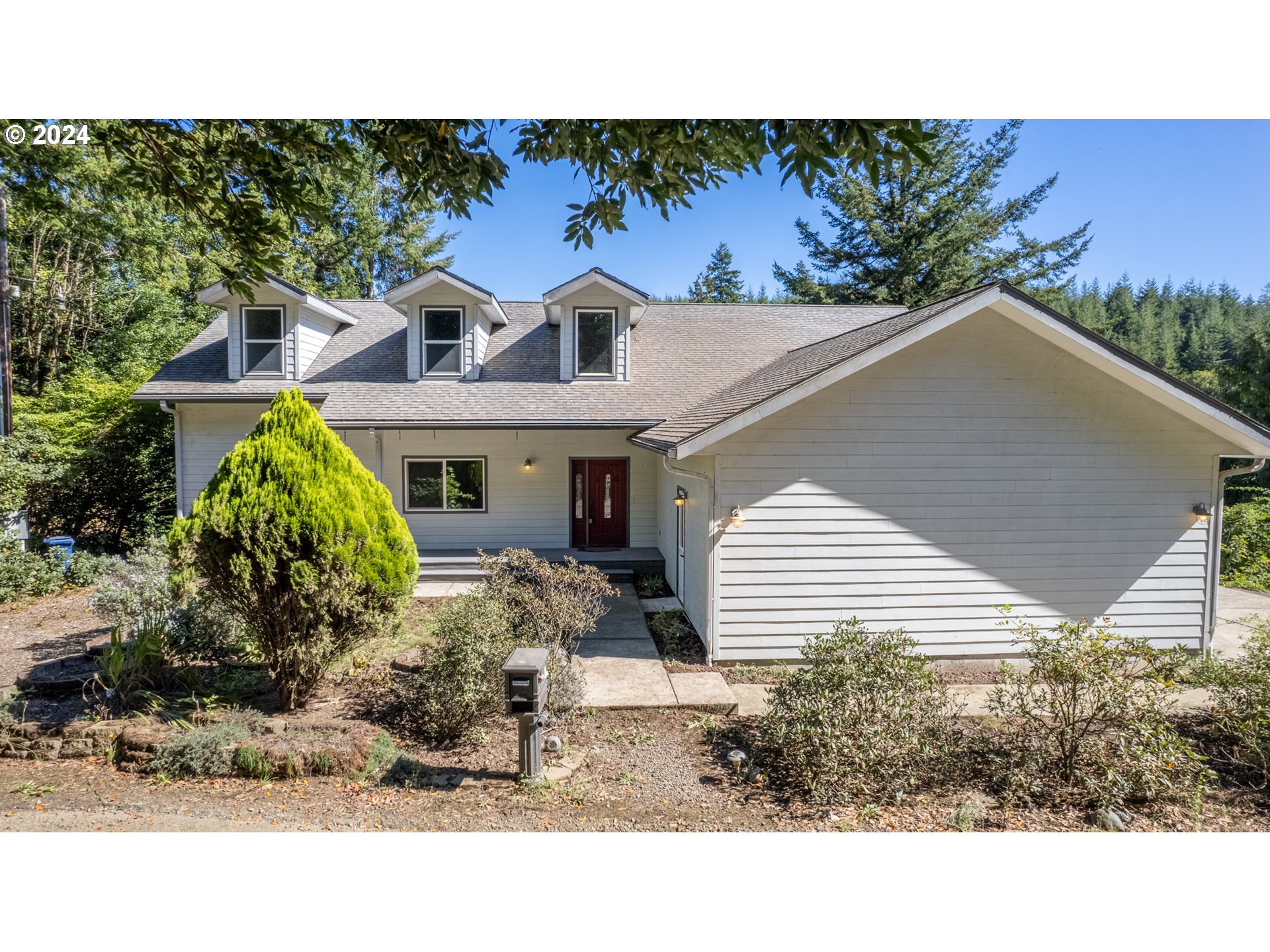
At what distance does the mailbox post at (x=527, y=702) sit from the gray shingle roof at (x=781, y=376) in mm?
2795

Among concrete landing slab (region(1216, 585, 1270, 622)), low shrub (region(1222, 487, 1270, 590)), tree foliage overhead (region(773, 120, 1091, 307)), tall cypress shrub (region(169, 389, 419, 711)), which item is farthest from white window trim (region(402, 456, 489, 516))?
tree foliage overhead (region(773, 120, 1091, 307))

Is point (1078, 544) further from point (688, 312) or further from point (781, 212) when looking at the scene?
point (688, 312)

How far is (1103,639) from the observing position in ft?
12.8

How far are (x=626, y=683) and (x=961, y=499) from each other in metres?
4.00

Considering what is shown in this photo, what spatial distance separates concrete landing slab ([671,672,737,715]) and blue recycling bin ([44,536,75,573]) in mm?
10016

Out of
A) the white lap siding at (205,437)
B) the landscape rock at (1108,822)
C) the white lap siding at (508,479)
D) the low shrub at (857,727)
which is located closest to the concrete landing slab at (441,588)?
the white lap siding at (508,479)

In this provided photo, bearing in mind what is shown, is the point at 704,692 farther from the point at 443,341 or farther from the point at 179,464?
the point at 179,464

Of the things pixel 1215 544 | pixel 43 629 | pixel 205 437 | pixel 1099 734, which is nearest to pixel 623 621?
pixel 1099 734

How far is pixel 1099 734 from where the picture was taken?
396 cm

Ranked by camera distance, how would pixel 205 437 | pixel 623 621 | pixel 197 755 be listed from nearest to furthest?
pixel 197 755 → pixel 623 621 → pixel 205 437

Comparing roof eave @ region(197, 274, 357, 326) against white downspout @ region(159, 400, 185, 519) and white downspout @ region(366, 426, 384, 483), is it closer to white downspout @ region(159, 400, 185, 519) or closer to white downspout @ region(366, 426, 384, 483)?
white downspout @ region(159, 400, 185, 519)

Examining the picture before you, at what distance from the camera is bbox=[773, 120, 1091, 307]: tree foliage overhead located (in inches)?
741

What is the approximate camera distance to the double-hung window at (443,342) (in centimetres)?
1026

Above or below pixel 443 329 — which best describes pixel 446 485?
below
